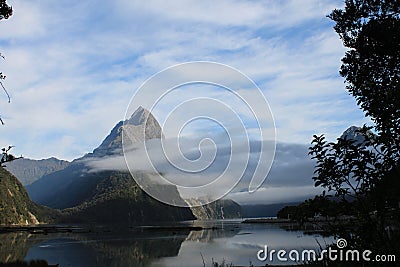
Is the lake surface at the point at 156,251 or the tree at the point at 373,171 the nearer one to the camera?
the tree at the point at 373,171

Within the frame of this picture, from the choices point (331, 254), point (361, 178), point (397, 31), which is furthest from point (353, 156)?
point (397, 31)

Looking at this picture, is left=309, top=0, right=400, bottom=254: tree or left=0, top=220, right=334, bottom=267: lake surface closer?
left=309, top=0, right=400, bottom=254: tree

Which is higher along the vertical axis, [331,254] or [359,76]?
[359,76]

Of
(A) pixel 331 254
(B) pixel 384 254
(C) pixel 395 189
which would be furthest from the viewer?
(A) pixel 331 254

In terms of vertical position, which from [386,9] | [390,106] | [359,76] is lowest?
[390,106]

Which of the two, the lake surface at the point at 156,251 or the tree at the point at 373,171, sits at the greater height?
the tree at the point at 373,171

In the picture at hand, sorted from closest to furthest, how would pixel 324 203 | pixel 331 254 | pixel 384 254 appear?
pixel 384 254, pixel 324 203, pixel 331 254

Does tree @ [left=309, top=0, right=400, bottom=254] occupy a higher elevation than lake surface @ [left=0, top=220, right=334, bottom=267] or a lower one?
higher

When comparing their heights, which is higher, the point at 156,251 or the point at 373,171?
the point at 373,171

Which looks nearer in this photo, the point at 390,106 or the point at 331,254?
the point at 390,106

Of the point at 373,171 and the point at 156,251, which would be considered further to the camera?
the point at 156,251

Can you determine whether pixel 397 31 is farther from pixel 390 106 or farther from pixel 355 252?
Answer: pixel 355 252

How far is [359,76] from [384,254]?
747 centimetres

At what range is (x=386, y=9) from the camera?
41.4 ft
